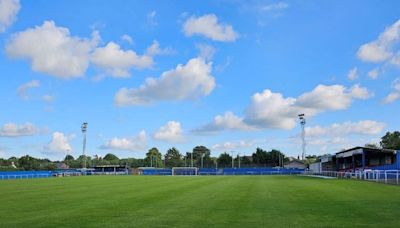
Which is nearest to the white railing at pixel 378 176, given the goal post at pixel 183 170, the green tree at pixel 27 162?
the goal post at pixel 183 170

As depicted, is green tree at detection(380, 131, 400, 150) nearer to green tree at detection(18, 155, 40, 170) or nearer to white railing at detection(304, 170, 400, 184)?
white railing at detection(304, 170, 400, 184)

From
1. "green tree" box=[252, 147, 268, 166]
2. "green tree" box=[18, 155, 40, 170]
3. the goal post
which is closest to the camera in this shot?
the goal post

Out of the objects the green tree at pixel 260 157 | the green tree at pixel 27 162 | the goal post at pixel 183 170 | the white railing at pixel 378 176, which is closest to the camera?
the white railing at pixel 378 176

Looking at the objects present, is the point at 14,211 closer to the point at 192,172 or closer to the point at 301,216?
the point at 301,216

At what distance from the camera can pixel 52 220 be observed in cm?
1528

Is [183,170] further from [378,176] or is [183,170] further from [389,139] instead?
[378,176]

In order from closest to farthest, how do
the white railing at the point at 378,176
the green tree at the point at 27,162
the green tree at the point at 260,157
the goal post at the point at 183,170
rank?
the white railing at the point at 378,176 < the goal post at the point at 183,170 < the green tree at the point at 27,162 < the green tree at the point at 260,157

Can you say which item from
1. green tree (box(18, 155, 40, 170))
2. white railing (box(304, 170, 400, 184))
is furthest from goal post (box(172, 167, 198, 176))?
white railing (box(304, 170, 400, 184))

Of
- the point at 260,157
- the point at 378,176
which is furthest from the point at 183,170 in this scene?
the point at 378,176

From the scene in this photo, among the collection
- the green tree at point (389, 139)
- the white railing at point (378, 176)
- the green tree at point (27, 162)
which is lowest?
the white railing at point (378, 176)

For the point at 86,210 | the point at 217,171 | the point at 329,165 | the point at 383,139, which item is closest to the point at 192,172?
the point at 217,171

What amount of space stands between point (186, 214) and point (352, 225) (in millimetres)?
5695

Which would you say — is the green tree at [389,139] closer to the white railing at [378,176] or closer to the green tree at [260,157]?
the green tree at [260,157]

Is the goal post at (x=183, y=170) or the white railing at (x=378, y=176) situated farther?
the goal post at (x=183, y=170)
